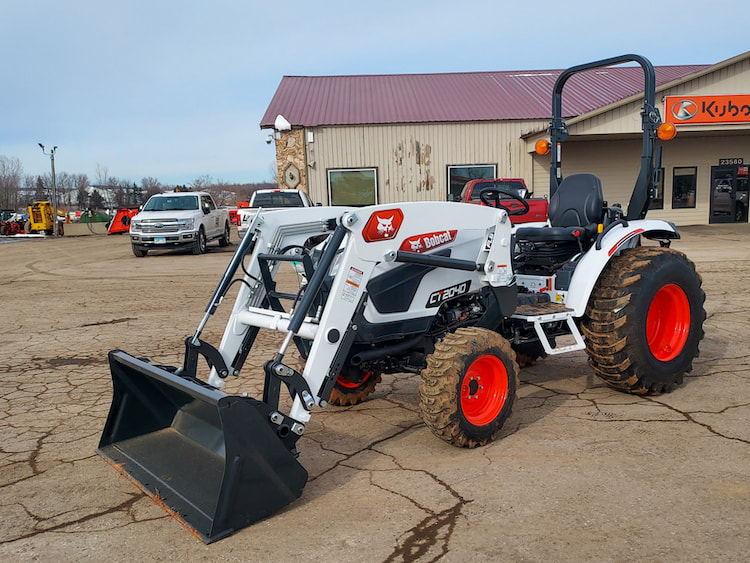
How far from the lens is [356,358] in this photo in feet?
13.8

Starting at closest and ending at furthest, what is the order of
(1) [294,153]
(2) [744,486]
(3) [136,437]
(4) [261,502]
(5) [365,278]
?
(4) [261,502] → (2) [744,486] → (5) [365,278] → (3) [136,437] → (1) [294,153]

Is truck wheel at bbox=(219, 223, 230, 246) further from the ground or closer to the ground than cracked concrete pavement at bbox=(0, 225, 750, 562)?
further from the ground

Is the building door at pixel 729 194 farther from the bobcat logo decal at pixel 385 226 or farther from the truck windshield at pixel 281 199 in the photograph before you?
the bobcat logo decal at pixel 385 226

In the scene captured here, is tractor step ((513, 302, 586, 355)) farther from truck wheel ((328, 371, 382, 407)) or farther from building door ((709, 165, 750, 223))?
building door ((709, 165, 750, 223))

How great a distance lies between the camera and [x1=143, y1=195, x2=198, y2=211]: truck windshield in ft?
62.0

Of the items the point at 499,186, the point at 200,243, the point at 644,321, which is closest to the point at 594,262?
the point at 644,321

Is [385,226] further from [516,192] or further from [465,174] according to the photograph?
[465,174]

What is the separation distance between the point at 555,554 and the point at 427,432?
166 cm

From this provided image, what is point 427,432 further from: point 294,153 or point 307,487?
point 294,153

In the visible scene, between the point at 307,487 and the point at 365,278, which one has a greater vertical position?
the point at 365,278

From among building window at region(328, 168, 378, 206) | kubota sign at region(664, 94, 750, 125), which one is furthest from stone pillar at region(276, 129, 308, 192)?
kubota sign at region(664, 94, 750, 125)

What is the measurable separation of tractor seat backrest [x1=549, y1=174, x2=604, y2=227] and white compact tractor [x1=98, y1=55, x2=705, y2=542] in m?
0.01

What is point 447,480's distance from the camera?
146 inches

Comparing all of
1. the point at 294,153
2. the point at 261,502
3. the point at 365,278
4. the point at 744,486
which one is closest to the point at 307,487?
the point at 261,502
